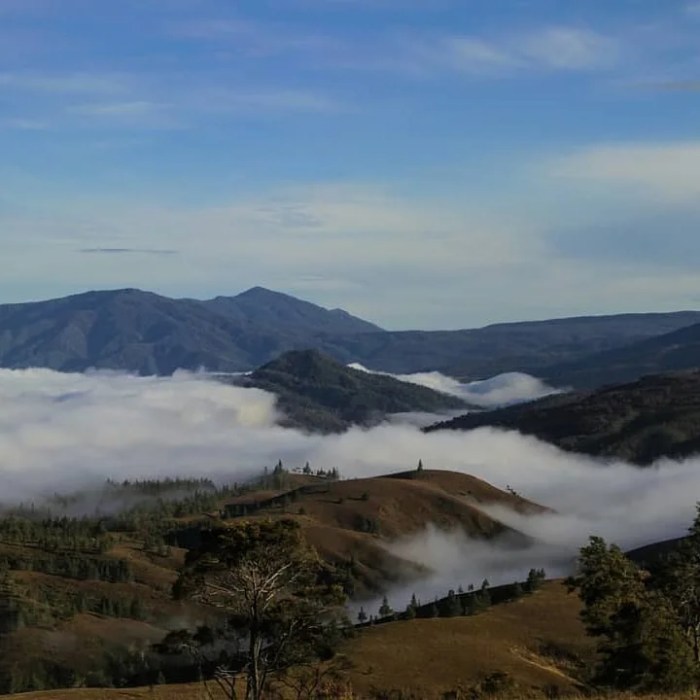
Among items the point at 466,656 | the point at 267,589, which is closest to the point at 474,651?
the point at 466,656

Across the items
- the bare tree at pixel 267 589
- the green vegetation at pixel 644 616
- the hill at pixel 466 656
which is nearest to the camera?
the bare tree at pixel 267 589

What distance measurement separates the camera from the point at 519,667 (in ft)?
382

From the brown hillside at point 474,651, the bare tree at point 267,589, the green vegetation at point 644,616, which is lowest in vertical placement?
the brown hillside at point 474,651

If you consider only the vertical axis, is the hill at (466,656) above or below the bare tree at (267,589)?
below

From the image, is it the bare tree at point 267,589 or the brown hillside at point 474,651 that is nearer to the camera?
the bare tree at point 267,589

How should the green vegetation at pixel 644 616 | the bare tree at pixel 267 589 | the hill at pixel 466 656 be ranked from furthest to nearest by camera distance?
1. the hill at pixel 466 656
2. the green vegetation at pixel 644 616
3. the bare tree at pixel 267 589

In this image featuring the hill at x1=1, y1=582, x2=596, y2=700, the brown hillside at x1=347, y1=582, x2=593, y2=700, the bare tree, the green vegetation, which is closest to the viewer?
the bare tree

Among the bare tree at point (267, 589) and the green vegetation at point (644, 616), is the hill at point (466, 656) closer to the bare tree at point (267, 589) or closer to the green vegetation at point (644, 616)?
the green vegetation at point (644, 616)

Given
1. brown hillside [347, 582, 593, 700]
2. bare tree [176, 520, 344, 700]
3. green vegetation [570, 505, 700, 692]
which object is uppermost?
bare tree [176, 520, 344, 700]

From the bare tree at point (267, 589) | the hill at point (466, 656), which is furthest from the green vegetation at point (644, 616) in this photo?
the bare tree at point (267, 589)

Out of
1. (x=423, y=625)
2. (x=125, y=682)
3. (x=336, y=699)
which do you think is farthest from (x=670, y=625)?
(x=125, y=682)

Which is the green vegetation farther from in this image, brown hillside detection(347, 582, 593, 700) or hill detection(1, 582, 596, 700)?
brown hillside detection(347, 582, 593, 700)

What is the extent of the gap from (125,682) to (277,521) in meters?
147

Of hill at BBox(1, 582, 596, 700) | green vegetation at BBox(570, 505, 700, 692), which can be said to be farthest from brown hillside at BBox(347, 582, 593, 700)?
green vegetation at BBox(570, 505, 700, 692)
